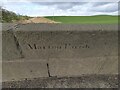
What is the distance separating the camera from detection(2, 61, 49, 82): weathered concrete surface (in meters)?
2.98

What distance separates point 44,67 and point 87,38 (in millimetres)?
526

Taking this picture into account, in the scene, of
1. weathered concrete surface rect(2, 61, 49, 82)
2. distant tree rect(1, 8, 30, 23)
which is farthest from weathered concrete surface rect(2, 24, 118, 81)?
distant tree rect(1, 8, 30, 23)

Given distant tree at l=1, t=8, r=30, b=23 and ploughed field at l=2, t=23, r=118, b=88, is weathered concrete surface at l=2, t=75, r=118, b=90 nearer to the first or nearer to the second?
ploughed field at l=2, t=23, r=118, b=88

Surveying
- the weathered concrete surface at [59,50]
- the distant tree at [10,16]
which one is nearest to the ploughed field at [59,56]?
the weathered concrete surface at [59,50]

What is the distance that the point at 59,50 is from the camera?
290 cm

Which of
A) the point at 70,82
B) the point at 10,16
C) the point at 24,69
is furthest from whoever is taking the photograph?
the point at 10,16

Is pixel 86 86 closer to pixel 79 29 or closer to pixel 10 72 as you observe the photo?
pixel 79 29

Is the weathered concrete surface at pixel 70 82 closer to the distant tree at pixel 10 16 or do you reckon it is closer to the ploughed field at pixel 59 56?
the ploughed field at pixel 59 56

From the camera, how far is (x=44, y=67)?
303 cm

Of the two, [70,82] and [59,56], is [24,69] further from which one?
[70,82]

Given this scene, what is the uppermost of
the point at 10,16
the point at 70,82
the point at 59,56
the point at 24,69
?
the point at 10,16

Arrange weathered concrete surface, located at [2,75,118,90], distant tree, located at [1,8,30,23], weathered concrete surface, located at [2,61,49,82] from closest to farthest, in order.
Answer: weathered concrete surface, located at [2,75,118,90]
weathered concrete surface, located at [2,61,49,82]
distant tree, located at [1,8,30,23]

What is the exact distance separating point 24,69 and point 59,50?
408mm

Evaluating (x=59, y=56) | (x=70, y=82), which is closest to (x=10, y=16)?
(x=59, y=56)
